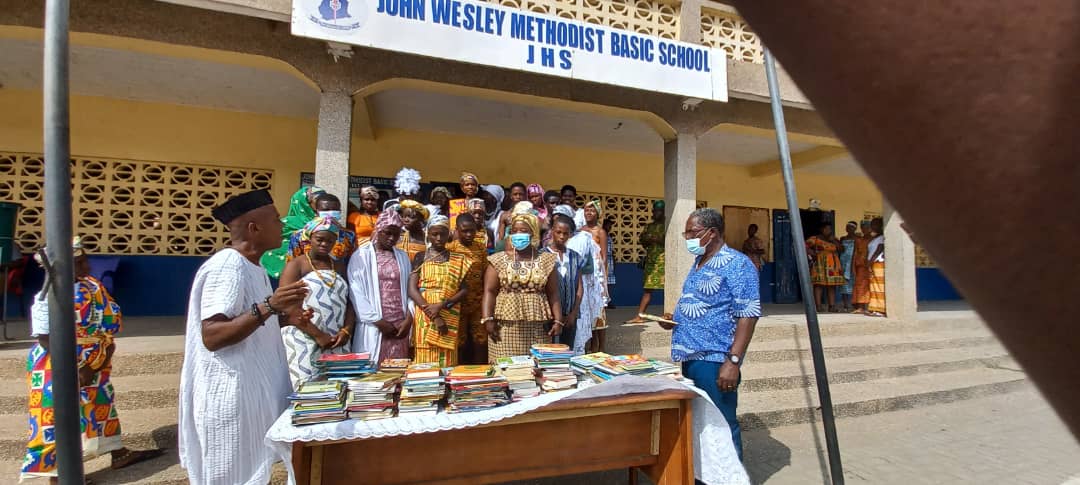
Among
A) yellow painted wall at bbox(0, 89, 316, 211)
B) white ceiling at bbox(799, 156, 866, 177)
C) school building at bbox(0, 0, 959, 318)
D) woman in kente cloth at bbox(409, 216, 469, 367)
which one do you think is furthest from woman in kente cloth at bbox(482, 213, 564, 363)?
white ceiling at bbox(799, 156, 866, 177)

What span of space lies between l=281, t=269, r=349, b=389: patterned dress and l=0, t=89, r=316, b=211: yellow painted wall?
4.62 metres

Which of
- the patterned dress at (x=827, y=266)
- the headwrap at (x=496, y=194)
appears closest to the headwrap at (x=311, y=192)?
the headwrap at (x=496, y=194)

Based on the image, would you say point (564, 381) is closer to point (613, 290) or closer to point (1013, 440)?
point (1013, 440)

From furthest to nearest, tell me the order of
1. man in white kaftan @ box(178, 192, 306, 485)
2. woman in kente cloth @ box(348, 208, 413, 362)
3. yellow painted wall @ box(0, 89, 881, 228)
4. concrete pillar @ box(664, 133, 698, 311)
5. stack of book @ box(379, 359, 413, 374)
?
yellow painted wall @ box(0, 89, 881, 228) < concrete pillar @ box(664, 133, 698, 311) < woman in kente cloth @ box(348, 208, 413, 362) < stack of book @ box(379, 359, 413, 374) < man in white kaftan @ box(178, 192, 306, 485)

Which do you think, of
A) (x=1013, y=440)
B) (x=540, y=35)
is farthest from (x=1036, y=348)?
(x=1013, y=440)

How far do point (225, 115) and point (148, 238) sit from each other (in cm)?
199

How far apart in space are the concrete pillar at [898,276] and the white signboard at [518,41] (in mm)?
4121

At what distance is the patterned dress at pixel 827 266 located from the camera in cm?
870

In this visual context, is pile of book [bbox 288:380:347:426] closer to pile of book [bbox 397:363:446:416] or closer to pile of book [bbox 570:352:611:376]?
pile of book [bbox 397:363:446:416]

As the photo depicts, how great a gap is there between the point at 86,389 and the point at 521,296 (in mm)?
2954

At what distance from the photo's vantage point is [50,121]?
997 mm

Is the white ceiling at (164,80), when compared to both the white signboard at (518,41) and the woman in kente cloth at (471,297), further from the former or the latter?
the woman in kente cloth at (471,297)

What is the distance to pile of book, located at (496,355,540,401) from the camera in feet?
8.77

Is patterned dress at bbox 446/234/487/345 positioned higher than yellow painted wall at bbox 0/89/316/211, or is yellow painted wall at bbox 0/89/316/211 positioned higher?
yellow painted wall at bbox 0/89/316/211
